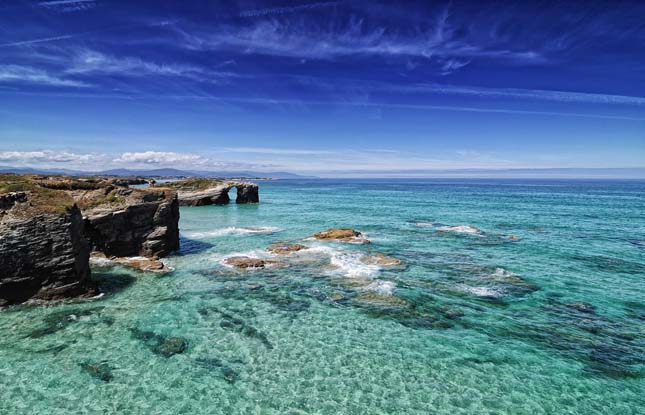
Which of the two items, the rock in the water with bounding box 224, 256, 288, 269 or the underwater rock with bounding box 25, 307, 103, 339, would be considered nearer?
the underwater rock with bounding box 25, 307, 103, 339

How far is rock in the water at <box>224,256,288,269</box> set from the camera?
24.5 meters

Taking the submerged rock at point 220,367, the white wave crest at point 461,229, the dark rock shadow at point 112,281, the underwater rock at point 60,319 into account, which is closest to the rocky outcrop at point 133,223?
the dark rock shadow at point 112,281

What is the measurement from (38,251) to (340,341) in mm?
14698

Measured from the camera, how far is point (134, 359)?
12.5 m

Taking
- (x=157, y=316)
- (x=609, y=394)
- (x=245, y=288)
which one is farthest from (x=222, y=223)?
(x=609, y=394)

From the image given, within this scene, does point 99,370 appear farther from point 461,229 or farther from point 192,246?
point 461,229

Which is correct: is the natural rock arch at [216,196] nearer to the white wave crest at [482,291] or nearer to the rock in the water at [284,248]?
the rock in the water at [284,248]

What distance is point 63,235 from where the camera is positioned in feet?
57.1

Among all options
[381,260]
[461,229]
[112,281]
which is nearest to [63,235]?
[112,281]

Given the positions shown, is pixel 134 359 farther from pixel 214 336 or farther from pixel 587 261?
pixel 587 261

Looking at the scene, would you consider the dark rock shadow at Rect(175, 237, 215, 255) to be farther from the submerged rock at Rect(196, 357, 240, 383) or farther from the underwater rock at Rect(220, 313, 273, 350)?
the submerged rock at Rect(196, 357, 240, 383)

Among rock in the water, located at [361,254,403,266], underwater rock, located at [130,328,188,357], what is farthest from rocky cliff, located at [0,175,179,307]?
rock in the water, located at [361,254,403,266]

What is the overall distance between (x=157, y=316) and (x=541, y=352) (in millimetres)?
16085

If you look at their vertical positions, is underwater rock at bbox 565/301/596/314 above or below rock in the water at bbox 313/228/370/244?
above
